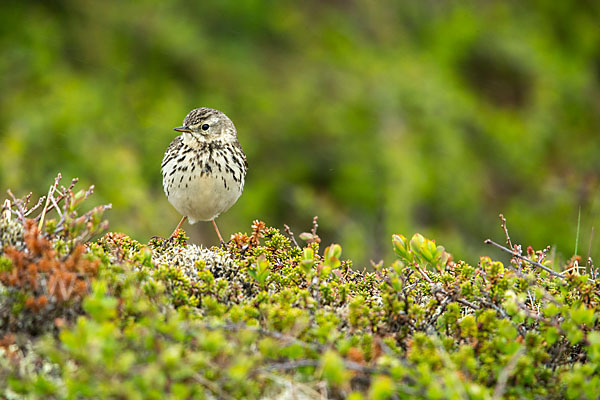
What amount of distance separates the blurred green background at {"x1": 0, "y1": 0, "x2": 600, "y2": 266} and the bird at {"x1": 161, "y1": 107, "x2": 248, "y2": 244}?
2872 mm

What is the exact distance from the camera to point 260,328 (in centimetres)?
281

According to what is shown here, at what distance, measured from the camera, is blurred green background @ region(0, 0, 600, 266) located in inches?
352

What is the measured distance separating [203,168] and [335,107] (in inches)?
190

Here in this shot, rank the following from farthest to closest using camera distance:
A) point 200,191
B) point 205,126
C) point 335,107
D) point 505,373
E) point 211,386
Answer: point 335,107 → point 205,126 → point 200,191 → point 505,373 → point 211,386

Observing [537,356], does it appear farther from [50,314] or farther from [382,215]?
[382,215]

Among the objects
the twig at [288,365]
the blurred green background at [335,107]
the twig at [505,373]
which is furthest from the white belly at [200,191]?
the twig at [505,373]

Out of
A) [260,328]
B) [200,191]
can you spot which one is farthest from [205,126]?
[260,328]

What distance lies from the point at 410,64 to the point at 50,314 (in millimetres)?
8240

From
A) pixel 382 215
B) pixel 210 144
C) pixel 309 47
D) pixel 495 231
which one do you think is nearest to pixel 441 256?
pixel 210 144

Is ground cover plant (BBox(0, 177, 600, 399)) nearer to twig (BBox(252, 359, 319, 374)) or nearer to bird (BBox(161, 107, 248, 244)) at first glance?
twig (BBox(252, 359, 319, 374))

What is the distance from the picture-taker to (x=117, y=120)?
32.2 ft

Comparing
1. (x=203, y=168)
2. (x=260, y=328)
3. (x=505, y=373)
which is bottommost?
(x=505, y=373)

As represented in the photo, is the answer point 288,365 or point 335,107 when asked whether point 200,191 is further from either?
point 335,107

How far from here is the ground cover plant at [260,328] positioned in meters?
2.30
